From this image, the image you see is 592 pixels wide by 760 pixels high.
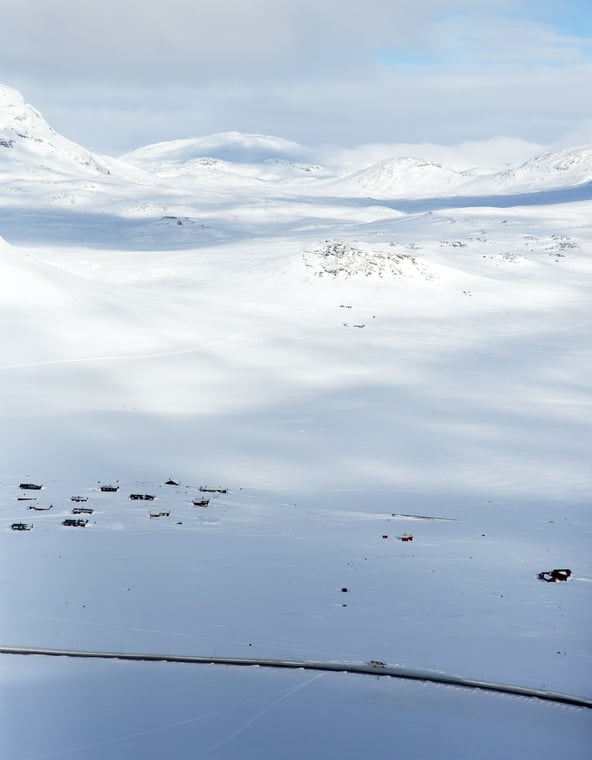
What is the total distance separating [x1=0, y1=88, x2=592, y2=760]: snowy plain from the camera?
1271 inches

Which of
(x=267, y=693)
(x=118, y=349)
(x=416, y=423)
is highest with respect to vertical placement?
(x=118, y=349)

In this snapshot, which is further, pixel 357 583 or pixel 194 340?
pixel 194 340

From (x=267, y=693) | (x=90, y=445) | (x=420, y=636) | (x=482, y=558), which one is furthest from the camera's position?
(x=90, y=445)

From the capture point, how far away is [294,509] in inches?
2008

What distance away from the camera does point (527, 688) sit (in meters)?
32.8

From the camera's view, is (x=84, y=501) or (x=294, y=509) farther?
(x=84, y=501)

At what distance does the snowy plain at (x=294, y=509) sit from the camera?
32.3 m

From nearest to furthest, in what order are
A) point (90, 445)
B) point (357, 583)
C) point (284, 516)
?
point (357, 583), point (284, 516), point (90, 445)

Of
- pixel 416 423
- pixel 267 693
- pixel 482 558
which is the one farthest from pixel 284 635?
pixel 416 423

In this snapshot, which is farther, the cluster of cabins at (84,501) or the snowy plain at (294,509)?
the cluster of cabins at (84,501)

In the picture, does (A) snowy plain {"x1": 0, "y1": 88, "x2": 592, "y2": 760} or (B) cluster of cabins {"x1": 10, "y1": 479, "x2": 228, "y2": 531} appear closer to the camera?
(A) snowy plain {"x1": 0, "y1": 88, "x2": 592, "y2": 760}

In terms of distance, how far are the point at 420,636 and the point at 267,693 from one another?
230 inches

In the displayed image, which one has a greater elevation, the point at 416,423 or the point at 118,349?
the point at 118,349

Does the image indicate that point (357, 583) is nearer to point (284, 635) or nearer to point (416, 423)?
point (284, 635)
